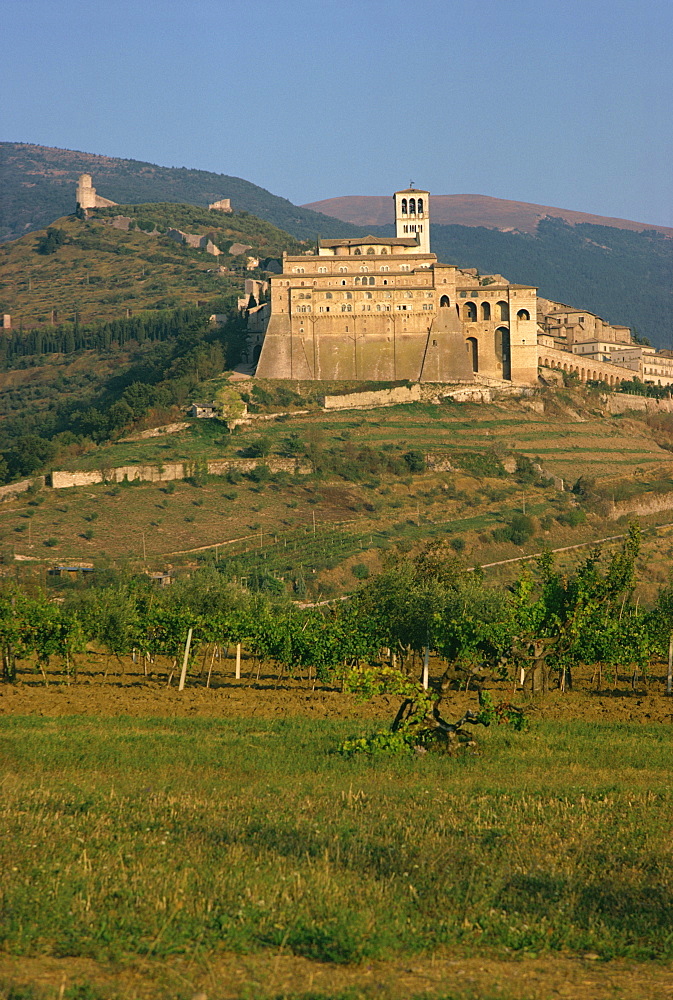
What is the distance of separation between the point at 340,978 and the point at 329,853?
3119mm

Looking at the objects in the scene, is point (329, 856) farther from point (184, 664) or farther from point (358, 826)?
point (184, 664)

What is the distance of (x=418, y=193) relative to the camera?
11038 cm

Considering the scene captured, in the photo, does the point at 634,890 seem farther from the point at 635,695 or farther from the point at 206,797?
the point at 635,695

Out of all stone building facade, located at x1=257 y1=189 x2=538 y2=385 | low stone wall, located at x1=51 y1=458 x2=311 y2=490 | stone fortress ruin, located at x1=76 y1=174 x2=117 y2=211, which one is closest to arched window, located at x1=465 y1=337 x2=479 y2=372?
stone building facade, located at x1=257 y1=189 x2=538 y2=385

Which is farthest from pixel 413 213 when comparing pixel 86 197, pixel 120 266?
pixel 86 197

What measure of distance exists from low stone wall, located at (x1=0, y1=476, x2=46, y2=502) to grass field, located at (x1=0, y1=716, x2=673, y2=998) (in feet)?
184

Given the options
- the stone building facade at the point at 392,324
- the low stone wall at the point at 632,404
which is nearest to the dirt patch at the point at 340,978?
the stone building facade at the point at 392,324

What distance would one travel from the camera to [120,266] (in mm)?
165750

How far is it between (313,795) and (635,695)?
51.6ft

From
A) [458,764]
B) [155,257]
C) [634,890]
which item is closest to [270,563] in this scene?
[458,764]

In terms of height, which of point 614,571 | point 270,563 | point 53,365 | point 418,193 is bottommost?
point 270,563

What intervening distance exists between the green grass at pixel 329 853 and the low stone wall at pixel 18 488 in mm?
55720

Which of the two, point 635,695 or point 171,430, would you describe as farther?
point 171,430

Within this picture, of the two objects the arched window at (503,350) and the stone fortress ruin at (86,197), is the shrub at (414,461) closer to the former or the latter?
the arched window at (503,350)
